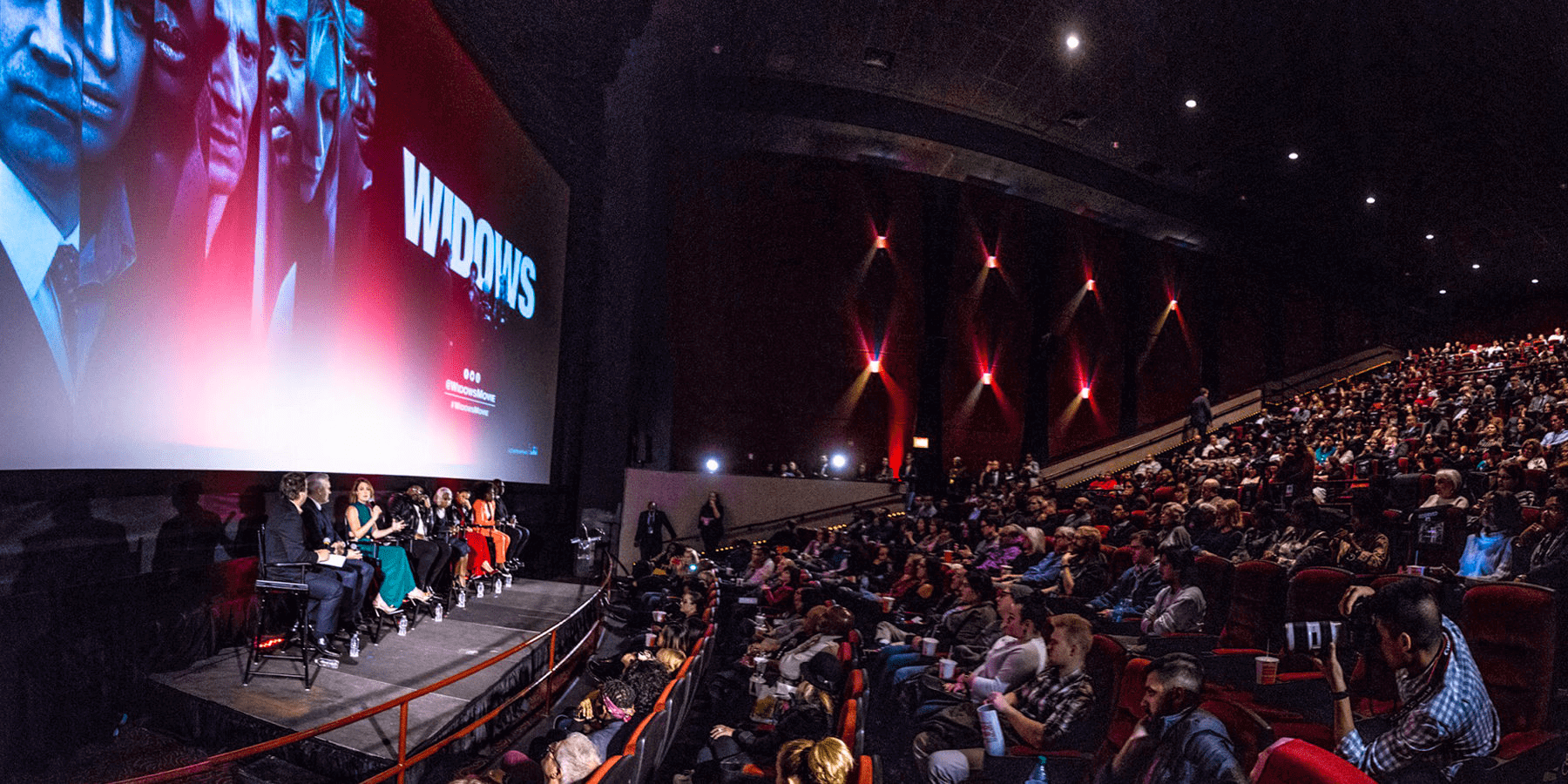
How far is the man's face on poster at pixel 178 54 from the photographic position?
3.27 metres

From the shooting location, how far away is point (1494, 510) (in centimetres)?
430

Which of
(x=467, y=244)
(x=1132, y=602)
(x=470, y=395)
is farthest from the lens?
(x=470, y=395)

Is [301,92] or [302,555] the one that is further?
[301,92]

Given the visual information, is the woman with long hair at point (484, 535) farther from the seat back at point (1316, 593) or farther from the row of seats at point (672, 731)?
the seat back at point (1316, 593)

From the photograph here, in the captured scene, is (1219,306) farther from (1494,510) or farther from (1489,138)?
(1494,510)

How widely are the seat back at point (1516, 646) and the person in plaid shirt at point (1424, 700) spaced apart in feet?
0.91

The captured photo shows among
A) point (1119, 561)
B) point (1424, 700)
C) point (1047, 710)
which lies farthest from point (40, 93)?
point (1119, 561)

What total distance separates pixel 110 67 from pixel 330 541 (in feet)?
7.73

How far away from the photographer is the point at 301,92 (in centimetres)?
432

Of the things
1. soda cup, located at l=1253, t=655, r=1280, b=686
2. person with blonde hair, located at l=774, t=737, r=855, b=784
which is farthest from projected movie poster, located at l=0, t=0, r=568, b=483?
soda cup, located at l=1253, t=655, r=1280, b=686

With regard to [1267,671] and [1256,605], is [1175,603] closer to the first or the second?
[1256,605]

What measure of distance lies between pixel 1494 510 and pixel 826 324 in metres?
10.0

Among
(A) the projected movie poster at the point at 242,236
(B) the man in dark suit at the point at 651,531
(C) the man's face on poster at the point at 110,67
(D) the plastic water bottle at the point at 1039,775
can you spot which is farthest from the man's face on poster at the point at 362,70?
A: (B) the man in dark suit at the point at 651,531

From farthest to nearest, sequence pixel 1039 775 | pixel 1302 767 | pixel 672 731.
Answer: pixel 672 731, pixel 1039 775, pixel 1302 767
